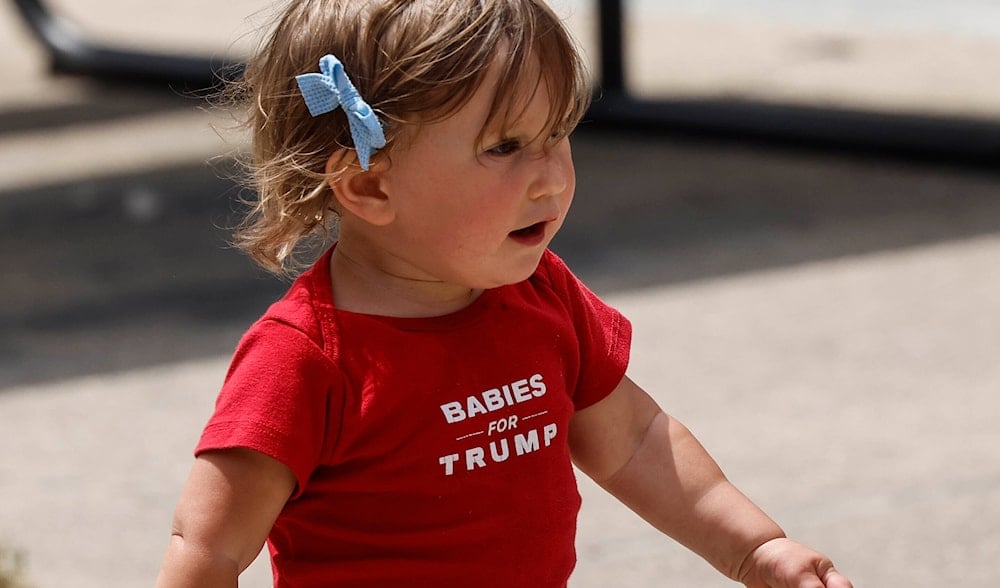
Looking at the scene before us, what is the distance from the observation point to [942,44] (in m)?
9.29

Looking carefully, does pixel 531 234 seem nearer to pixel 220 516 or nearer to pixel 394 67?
pixel 394 67

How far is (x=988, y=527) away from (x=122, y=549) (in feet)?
6.17

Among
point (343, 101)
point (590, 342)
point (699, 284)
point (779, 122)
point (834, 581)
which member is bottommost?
point (779, 122)

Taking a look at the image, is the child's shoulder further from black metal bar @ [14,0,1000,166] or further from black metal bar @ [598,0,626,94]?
black metal bar @ [598,0,626,94]

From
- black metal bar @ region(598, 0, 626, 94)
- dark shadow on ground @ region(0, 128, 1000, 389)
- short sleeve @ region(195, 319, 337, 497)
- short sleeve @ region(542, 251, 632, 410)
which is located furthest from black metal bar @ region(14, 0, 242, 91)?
short sleeve @ region(195, 319, 337, 497)


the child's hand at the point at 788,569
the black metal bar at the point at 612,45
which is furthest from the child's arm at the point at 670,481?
the black metal bar at the point at 612,45

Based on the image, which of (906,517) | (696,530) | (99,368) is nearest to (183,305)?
(99,368)

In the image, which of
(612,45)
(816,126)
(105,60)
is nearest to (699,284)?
(816,126)

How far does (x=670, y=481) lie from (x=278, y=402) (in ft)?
1.77

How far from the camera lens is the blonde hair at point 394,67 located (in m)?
1.62

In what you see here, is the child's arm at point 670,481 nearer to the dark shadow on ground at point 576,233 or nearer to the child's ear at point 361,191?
the child's ear at point 361,191

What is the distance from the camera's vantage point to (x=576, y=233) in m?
6.18

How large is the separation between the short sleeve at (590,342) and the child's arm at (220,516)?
408 millimetres

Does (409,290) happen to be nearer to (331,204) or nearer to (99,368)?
(331,204)
